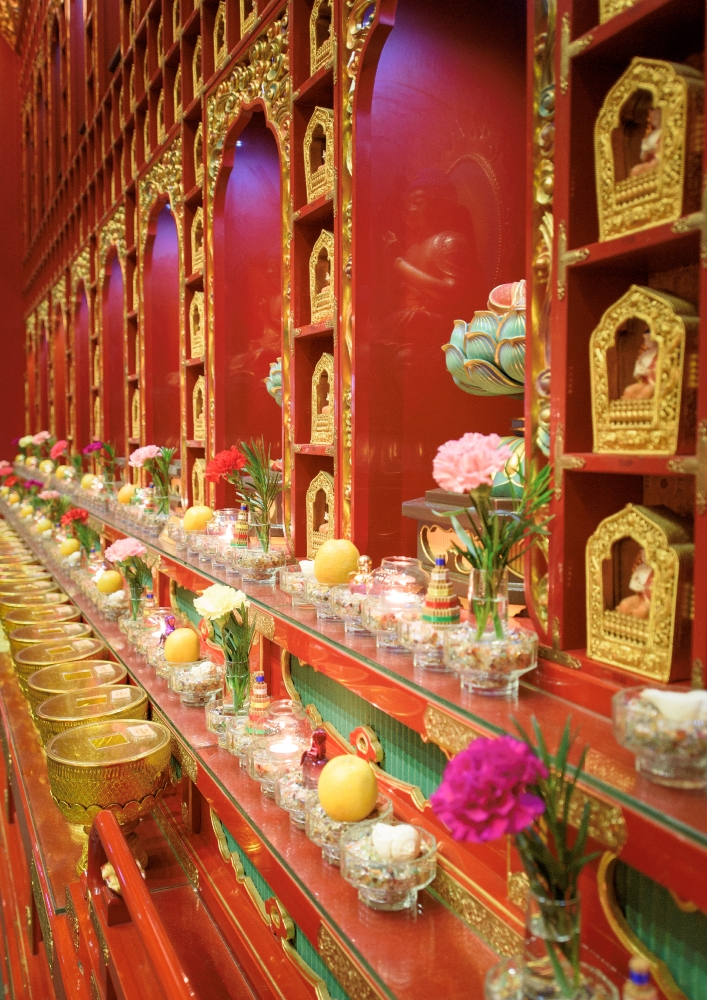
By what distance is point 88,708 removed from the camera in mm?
2029

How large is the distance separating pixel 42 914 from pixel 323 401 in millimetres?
1288

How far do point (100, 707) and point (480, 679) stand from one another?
1.29m

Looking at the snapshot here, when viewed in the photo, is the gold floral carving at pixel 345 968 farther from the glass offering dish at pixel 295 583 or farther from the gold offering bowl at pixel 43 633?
the gold offering bowl at pixel 43 633

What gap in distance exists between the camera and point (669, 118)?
34.5 inches

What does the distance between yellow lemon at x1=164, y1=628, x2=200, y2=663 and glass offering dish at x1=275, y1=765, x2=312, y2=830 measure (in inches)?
28.4

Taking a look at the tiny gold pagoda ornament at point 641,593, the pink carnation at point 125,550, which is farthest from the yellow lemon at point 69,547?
the tiny gold pagoda ornament at point 641,593

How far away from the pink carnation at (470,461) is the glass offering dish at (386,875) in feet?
1.67

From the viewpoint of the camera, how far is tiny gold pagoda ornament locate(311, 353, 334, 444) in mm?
1839

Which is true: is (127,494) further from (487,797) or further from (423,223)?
(487,797)

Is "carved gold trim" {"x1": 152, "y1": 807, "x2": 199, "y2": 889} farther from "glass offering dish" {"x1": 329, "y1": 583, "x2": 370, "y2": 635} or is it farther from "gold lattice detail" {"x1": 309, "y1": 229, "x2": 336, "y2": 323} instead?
"gold lattice detail" {"x1": 309, "y1": 229, "x2": 336, "y2": 323}

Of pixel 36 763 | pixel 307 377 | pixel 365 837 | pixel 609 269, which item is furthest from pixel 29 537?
pixel 609 269

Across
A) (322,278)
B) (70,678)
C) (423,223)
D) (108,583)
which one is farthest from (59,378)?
(423,223)

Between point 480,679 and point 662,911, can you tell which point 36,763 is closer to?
point 480,679

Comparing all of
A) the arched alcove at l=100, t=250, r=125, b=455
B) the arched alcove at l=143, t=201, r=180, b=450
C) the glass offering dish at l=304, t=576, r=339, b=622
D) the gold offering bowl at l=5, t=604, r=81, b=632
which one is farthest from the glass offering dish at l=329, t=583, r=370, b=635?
the arched alcove at l=100, t=250, r=125, b=455
